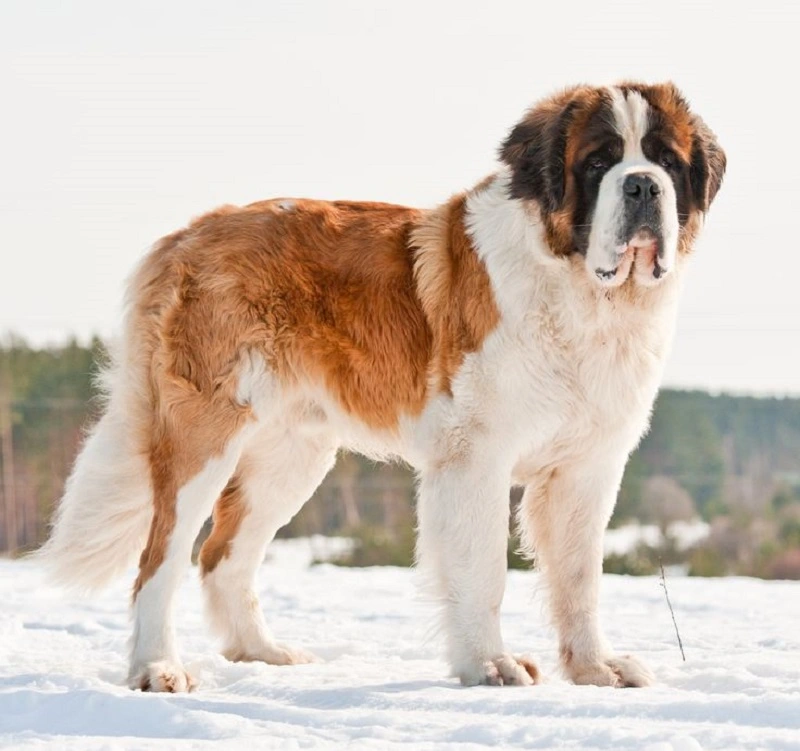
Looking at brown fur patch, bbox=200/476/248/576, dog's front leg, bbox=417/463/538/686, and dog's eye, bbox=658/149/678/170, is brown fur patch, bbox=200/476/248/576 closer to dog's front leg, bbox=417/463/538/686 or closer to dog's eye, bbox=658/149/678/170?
dog's front leg, bbox=417/463/538/686

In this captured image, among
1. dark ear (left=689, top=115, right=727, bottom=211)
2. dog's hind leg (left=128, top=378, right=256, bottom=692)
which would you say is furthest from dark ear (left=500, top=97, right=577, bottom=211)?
dog's hind leg (left=128, top=378, right=256, bottom=692)

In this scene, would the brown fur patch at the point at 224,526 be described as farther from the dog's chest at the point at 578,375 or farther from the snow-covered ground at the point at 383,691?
the dog's chest at the point at 578,375

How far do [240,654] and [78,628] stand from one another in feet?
3.59

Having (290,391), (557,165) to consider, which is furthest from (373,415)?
(557,165)

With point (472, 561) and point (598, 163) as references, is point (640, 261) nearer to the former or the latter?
point (598, 163)

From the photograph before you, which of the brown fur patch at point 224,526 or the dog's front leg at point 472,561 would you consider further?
the brown fur patch at point 224,526

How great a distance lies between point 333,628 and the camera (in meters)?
6.24

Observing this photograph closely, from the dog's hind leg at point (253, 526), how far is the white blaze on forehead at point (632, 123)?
1685 millimetres

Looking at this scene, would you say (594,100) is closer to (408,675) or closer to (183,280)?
(183,280)

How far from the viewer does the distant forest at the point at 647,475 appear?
27.5m

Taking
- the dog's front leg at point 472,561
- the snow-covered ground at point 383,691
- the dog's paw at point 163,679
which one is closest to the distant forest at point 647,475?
the snow-covered ground at point 383,691

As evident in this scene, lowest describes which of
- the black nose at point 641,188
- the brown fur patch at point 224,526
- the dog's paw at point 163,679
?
the dog's paw at point 163,679

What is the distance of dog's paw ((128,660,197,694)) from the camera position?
452 centimetres

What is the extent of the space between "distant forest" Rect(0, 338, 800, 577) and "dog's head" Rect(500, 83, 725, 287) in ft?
49.1
